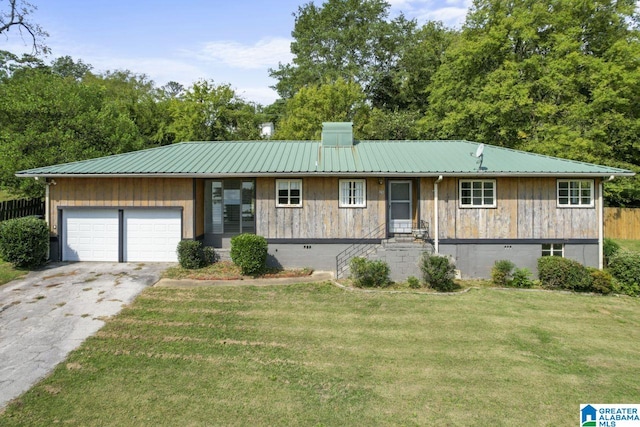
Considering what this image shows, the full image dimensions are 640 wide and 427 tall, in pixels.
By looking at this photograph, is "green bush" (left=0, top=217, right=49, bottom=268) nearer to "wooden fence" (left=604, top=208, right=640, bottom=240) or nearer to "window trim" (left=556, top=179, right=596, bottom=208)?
"window trim" (left=556, top=179, right=596, bottom=208)

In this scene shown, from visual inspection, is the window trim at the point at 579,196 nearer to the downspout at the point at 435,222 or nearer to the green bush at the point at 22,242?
the downspout at the point at 435,222

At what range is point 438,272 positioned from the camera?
1075 centimetres

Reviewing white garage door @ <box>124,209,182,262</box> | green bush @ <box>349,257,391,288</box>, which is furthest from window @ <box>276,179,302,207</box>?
white garage door @ <box>124,209,182,262</box>

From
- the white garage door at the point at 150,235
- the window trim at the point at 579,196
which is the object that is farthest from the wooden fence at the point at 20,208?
the window trim at the point at 579,196

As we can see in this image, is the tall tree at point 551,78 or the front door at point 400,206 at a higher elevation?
the tall tree at point 551,78

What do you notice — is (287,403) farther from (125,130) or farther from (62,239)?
(125,130)

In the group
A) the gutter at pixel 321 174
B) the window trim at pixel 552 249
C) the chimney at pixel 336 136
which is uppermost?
the chimney at pixel 336 136

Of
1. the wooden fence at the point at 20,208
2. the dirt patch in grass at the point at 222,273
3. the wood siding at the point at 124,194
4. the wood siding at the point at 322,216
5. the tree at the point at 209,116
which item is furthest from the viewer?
the tree at the point at 209,116

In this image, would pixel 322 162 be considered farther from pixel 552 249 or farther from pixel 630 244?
pixel 630 244

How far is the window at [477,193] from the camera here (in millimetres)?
12664

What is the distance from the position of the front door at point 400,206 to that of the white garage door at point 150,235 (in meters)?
7.82

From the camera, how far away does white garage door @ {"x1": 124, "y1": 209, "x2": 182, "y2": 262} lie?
13.1 m

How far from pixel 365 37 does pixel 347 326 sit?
94.5ft

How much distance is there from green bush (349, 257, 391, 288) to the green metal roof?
10.3 ft
